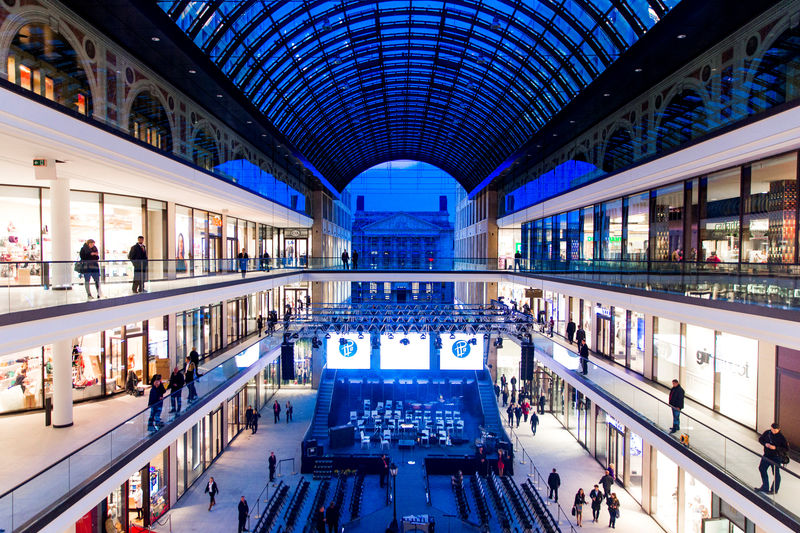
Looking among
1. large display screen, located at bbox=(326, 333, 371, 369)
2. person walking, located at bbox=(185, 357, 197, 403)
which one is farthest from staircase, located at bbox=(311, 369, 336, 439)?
person walking, located at bbox=(185, 357, 197, 403)

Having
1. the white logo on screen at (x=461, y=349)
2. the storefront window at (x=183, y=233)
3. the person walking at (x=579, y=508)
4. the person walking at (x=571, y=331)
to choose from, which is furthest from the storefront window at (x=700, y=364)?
the storefront window at (x=183, y=233)

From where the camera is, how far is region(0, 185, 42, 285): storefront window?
12.5 metres

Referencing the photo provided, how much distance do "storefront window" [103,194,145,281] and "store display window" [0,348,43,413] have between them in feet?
11.5

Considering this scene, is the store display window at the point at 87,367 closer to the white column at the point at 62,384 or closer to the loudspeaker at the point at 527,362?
the white column at the point at 62,384

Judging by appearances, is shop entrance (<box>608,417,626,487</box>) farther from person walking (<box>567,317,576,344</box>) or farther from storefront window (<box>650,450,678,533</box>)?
person walking (<box>567,317,576,344</box>)

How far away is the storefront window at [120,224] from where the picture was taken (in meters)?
15.3

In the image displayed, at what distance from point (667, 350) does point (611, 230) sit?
18.7ft

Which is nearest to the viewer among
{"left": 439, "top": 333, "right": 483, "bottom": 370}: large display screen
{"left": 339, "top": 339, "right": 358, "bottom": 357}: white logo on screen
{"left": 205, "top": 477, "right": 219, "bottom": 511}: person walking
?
{"left": 205, "top": 477, "right": 219, "bottom": 511}: person walking

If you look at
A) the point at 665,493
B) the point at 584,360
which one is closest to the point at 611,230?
the point at 584,360

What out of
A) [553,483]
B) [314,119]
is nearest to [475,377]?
[553,483]

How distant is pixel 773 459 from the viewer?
26.8 feet

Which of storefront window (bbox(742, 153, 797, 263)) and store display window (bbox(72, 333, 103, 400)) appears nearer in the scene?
storefront window (bbox(742, 153, 797, 263))

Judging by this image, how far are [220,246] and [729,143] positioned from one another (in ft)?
67.9

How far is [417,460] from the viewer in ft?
72.7
